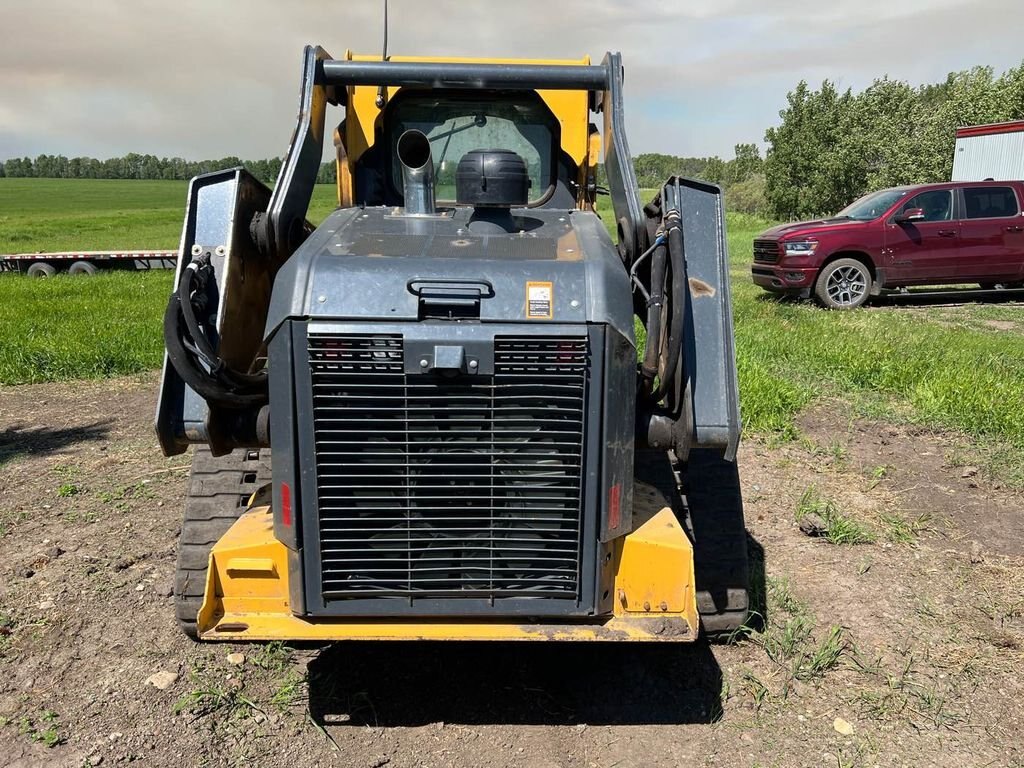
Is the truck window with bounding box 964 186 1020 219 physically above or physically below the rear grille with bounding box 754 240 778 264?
above

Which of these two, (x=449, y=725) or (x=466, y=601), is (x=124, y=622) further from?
(x=466, y=601)

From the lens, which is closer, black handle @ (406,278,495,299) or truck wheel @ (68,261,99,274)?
black handle @ (406,278,495,299)

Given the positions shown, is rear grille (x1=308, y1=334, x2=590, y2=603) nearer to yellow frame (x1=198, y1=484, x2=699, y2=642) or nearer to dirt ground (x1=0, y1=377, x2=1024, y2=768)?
yellow frame (x1=198, y1=484, x2=699, y2=642)

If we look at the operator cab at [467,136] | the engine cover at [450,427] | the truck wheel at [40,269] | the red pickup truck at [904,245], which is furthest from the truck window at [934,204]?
the truck wheel at [40,269]

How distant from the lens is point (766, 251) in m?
12.6

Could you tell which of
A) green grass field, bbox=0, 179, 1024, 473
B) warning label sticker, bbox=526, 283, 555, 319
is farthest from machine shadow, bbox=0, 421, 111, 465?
warning label sticker, bbox=526, 283, 555, 319

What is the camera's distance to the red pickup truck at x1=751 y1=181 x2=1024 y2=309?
39.6 feet

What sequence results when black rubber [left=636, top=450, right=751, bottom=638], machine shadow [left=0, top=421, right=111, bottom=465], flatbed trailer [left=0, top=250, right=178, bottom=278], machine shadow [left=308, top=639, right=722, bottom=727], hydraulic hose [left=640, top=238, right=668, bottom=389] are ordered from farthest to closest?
flatbed trailer [left=0, top=250, right=178, bottom=278]
machine shadow [left=0, top=421, right=111, bottom=465]
black rubber [left=636, top=450, right=751, bottom=638]
machine shadow [left=308, top=639, right=722, bottom=727]
hydraulic hose [left=640, top=238, right=668, bottom=389]

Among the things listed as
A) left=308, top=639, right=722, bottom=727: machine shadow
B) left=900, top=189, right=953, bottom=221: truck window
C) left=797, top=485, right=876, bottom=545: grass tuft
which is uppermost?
left=900, top=189, right=953, bottom=221: truck window

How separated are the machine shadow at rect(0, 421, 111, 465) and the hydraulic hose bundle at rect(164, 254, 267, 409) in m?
3.72

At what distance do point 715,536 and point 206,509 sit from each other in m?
2.03

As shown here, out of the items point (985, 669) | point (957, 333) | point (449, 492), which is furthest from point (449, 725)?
point (957, 333)

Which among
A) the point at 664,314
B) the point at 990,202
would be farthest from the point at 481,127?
the point at 990,202

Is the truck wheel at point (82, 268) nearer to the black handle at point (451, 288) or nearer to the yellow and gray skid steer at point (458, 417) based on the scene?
the yellow and gray skid steer at point (458, 417)
